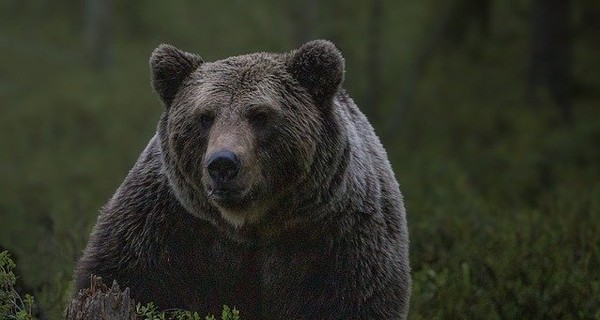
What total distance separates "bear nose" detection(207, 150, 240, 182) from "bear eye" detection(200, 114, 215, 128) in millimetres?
305

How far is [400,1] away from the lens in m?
20.9

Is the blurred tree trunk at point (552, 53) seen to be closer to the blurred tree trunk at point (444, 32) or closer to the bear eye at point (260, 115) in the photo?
the blurred tree trunk at point (444, 32)

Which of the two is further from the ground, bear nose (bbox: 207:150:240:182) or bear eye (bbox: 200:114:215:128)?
bear eye (bbox: 200:114:215:128)

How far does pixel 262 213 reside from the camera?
4.60 meters

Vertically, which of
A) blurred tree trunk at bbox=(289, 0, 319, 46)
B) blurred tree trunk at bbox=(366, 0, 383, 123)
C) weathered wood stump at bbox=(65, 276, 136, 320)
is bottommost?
blurred tree trunk at bbox=(366, 0, 383, 123)

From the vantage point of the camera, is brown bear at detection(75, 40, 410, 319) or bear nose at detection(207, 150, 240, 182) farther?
brown bear at detection(75, 40, 410, 319)

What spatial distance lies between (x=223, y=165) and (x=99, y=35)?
20.6m

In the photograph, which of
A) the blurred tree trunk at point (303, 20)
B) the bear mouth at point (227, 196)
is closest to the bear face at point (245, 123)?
the bear mouth at point (227, 196)

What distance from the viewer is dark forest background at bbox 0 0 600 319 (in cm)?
660

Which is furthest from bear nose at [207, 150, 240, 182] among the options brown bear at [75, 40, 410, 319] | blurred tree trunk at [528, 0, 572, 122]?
blurred tree trunk at [528, 0, 572, 122]

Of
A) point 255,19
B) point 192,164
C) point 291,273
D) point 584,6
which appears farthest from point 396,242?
point 584,6

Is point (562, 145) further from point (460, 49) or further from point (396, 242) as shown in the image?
point (396, 242)

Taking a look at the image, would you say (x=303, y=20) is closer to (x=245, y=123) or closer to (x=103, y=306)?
(x=245, y=123)

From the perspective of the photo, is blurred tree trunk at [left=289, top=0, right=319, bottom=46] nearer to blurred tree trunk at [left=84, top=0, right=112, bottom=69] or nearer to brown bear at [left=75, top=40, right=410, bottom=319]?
blurred tree trunk at [left=84, top=0, right=112, bottom=69]
